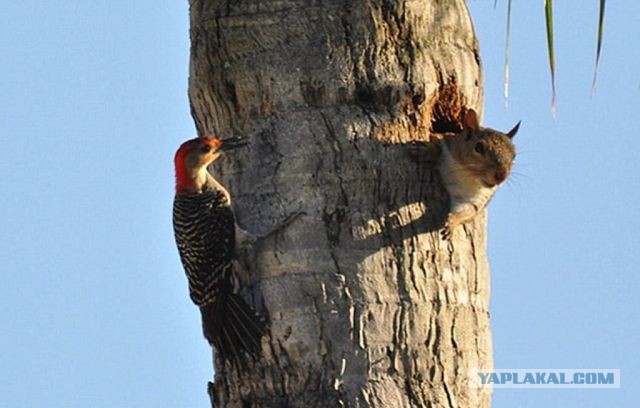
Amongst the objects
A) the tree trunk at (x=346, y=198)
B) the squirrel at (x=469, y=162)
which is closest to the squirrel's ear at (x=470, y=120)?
the squirrel at (x=469, y=162)

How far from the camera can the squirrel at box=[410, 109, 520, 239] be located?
18.7ft

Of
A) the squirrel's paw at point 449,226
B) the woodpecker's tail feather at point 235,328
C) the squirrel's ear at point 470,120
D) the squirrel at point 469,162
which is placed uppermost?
the squirrel's ear at point 470,120

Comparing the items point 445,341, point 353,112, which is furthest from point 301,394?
point 353,112

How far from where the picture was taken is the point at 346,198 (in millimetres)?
5344

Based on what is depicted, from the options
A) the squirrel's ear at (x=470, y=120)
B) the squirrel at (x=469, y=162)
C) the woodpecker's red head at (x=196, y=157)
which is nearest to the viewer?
the squirrel at (x=469, y=162)

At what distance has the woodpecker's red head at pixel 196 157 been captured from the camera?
5805 mm

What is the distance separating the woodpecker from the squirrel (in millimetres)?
908

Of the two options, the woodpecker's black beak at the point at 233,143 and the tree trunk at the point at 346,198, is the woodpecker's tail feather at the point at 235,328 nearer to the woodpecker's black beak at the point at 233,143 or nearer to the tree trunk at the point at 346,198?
the tree trunk at the point at 346,198

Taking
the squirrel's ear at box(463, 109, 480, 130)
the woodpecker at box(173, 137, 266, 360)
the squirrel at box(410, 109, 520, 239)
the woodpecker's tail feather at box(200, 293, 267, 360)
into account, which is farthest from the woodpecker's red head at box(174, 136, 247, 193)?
the squirrel's ear at box(463, 109, 480, 130)

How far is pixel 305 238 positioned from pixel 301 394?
0.65 meters

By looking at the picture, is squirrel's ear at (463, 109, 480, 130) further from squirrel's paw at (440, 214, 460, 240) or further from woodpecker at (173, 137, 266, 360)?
woodpecker at (173, 137, 266, 360)

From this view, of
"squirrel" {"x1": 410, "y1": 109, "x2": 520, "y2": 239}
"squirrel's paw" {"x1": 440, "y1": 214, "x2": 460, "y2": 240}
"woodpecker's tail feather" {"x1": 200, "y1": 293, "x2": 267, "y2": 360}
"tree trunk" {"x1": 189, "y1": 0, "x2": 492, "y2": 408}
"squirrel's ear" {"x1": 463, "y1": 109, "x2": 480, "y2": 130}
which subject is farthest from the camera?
"squirrel's ear" {"x1": 463, "y1": 109, "x2": 480, "y2": 130}

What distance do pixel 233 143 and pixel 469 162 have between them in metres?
1.18

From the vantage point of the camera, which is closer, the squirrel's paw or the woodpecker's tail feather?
the woodpecker's tail feather
